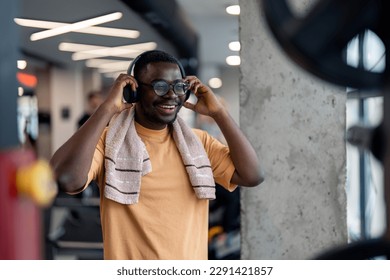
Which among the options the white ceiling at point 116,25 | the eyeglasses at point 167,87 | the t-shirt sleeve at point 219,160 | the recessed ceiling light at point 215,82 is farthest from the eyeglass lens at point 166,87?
the recessed ceiling light at point 215,82

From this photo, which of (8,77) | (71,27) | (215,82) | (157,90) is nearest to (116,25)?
(71,27)

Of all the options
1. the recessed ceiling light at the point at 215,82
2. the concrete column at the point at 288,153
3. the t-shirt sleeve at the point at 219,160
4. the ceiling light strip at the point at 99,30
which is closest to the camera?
the t-shirt sleeve at the point at 219,160

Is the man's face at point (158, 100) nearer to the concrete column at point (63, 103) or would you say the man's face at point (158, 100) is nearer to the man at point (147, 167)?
the man at point (147, 167)

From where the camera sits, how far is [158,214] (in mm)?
1271

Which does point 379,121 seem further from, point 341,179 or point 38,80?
point 38,80

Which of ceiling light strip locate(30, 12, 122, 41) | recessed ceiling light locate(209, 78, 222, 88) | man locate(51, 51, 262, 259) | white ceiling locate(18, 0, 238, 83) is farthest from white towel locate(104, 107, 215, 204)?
recessed ceiling light locate(209, 78, 222, 88)

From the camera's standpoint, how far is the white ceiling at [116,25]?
4488 mm

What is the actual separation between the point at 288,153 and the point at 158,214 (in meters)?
0.82

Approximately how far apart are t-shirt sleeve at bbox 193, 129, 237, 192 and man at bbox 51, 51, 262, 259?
0.06 m

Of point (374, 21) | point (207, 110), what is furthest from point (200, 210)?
point (374, 21)

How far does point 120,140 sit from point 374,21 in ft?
2.73

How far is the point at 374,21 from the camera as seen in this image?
21.1 inches

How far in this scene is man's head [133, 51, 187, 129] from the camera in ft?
4.22

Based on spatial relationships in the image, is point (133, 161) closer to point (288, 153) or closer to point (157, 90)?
point (157, 90)
